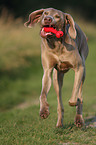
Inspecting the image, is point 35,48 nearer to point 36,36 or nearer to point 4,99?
point 36,36

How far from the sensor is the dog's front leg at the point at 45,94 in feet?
14.4

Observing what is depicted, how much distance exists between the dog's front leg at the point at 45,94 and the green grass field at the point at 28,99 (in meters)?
0.32

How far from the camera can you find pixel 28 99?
1031 cm

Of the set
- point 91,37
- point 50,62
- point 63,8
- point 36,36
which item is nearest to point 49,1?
point 63,8

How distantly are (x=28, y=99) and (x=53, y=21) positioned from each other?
6.12 meters

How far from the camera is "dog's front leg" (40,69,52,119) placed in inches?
172

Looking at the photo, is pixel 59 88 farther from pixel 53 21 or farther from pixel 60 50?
pixel 53 21

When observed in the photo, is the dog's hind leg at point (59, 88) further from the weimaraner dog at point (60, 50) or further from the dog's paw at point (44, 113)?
the dog's paw at point (44, 113)

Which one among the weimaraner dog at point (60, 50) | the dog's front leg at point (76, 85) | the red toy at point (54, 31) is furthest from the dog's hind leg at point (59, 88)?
the red toy at point (54, 31)

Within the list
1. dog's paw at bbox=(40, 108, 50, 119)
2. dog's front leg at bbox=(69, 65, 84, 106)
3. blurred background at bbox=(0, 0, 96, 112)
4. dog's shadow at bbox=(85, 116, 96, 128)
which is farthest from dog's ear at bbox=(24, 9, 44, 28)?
blurred background at bbox=(0, 0, 96, 112)

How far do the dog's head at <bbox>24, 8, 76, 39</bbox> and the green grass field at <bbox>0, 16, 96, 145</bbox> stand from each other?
4.40 feet

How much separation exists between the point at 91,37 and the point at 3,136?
19804mm

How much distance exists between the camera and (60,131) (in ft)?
15.3

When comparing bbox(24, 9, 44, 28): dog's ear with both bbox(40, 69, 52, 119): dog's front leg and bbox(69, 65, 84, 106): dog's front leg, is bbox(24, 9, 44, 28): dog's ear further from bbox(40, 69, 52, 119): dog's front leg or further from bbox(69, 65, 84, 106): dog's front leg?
bbox(69, 65, 84, 106): dog's front leg
